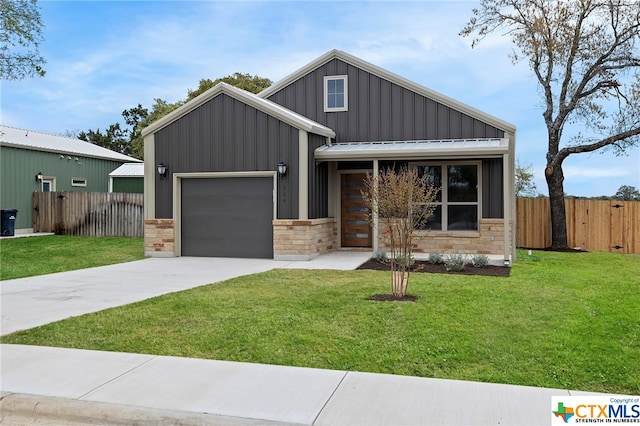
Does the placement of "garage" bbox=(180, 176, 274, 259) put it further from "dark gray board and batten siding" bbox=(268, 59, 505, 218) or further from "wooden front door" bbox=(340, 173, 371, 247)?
"dark gray board and batten siding" bbox=(268, 59, 505, 218)

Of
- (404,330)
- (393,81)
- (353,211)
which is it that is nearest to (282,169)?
(353,211)

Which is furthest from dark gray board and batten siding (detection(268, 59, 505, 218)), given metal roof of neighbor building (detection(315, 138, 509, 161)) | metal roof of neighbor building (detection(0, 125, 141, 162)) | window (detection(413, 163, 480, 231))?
metal roof of neighbor building (detection(0, 125, 141, 162))

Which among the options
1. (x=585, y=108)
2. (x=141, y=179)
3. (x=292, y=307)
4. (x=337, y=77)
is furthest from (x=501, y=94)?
(x=141, y=179)

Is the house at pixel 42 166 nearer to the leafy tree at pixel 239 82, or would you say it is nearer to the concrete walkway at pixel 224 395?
the leafy tree at pixel 239 82

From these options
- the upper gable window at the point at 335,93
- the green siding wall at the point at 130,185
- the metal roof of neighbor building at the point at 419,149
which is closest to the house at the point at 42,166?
the green siding wall at the point at 130,185

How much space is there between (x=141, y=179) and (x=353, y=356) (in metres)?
23.1

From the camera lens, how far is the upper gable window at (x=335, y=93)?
1556cm

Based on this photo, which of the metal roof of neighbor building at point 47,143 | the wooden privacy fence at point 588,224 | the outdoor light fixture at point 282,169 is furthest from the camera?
the metal roof of neighbor building at point 47,143

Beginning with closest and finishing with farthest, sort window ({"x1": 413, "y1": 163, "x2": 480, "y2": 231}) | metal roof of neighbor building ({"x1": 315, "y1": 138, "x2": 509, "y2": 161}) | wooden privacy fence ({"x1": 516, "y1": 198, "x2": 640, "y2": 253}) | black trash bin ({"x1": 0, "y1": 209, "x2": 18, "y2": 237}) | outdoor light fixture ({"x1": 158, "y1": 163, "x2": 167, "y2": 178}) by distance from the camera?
metal roof of neighbor building ({"x1": 315, "y1": 138, "x2": 509, "y2": 161}) < outdoor light fixture ({"x1": 158, "y1": 163, "x2": 167, "y2": 178}) < window ({"x1": 413, "y1": 163, "x2": 480, "y2": 231}) < wooden privacy fence ({"x1": 516, "y1": 198, "x2": 640, "y2": 253}) < black trash bin ({"x1": 0, "y1": 209, "x2": 18, "y2": 237})

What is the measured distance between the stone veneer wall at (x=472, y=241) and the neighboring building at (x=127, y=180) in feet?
54.5

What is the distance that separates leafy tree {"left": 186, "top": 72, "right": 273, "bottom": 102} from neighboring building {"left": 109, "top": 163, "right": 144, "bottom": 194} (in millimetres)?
6338

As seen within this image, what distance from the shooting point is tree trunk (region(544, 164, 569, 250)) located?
17781mm

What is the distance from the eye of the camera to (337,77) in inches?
614

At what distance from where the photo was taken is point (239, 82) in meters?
30.5
